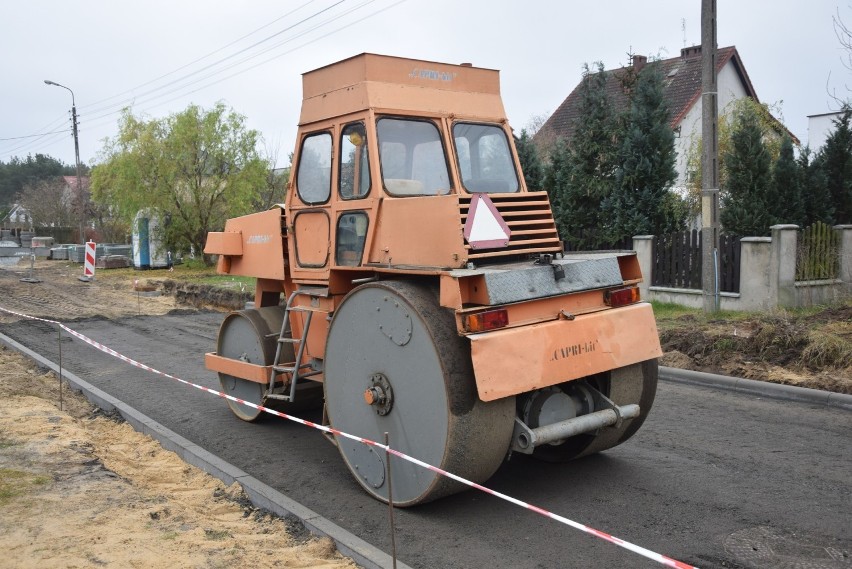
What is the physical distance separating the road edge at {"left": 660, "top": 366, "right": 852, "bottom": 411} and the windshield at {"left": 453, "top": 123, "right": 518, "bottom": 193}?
4.24 metres

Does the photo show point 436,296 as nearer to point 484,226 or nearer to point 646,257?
point 484,226

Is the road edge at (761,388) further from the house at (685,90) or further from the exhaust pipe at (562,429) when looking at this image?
the house at (685,90)

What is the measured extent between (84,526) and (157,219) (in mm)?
27278

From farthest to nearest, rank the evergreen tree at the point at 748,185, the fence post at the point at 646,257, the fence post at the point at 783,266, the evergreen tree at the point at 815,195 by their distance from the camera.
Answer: the fence post at the point at 646,257 < the evergreen tree at the point at 815,195 < the evergreen tree at the point at 748,185 < the fence post at the point at 783,266

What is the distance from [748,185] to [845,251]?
7.10 ft

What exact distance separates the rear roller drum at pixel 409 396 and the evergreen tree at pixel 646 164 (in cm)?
1116

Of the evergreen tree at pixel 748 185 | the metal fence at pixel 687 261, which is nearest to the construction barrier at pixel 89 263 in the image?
the metal fence at pixel 687 261

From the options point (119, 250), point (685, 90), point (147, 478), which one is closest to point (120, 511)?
point (147, 478)

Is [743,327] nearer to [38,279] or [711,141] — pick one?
[711,141]

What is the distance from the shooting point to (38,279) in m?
28.0

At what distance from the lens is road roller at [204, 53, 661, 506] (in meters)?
4.98

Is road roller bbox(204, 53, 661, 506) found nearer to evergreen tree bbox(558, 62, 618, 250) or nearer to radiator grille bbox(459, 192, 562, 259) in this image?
radiator grille bbox(459, 192, 562, 259)

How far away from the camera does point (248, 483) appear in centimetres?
583

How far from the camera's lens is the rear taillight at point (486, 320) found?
191 inches
